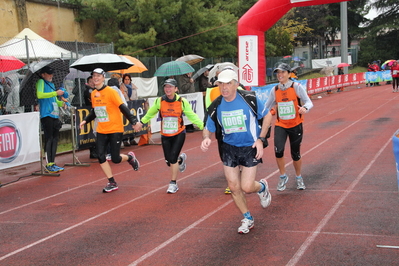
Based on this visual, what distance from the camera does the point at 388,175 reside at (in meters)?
9.09

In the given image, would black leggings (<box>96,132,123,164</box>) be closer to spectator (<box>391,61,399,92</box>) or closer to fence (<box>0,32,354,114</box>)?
fence (<box>0,32,354,114</box>)

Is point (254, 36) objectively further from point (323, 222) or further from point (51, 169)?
point (323, 222)

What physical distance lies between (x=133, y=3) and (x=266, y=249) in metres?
23.5

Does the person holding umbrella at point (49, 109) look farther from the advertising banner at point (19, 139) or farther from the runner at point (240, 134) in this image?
the runner at point (240, 134)

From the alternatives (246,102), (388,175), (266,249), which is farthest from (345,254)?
(388,175)

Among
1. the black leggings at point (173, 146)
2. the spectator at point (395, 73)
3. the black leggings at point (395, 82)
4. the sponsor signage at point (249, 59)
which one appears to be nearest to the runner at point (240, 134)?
the black leggings at point (173, 146)

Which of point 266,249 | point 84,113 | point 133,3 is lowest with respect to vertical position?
point 266,249

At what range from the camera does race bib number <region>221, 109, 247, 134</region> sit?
624 centimetres

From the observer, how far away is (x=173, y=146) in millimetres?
8836

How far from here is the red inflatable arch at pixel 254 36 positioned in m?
18.8

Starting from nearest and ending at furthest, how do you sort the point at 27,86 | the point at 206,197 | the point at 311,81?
the point at 206,197, the point at 27,86, the point at 311,81

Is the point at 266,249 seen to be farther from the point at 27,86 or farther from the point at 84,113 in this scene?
the point at 84,113

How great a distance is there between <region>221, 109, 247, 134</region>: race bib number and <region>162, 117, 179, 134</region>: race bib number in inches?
99.3

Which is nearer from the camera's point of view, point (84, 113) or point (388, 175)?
point (388, 175)
